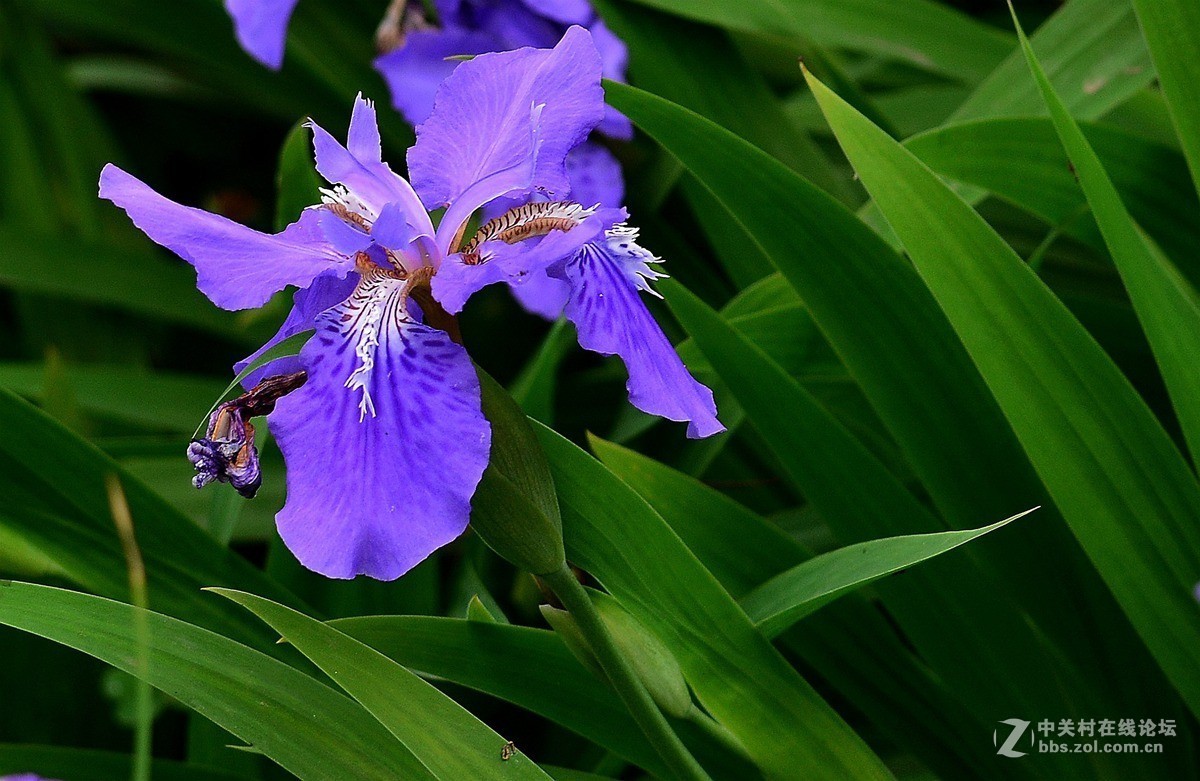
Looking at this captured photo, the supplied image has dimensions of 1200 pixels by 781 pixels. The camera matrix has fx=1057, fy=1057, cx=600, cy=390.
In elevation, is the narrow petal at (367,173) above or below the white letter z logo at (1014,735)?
above

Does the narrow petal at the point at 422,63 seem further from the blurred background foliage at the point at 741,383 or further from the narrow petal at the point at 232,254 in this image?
the narrow petal at the point at 232,254

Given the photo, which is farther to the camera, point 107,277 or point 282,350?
point 107,277

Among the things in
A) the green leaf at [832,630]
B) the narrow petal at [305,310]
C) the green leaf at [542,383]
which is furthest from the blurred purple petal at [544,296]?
the narrow petal at [305,310]

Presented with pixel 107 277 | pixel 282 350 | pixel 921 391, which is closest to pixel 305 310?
Answer: pixel 282 350

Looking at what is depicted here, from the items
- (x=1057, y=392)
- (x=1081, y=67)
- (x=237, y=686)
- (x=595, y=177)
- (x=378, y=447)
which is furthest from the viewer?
(x=595, y=177)

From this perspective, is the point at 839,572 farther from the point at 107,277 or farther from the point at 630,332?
the point at 107,277

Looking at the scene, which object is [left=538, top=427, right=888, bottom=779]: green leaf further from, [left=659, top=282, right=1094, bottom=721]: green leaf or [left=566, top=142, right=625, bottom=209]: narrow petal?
[left=566, top=142, right=625, bottom=209]: narrow petal

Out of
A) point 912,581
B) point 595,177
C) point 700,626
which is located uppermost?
point 595,177
